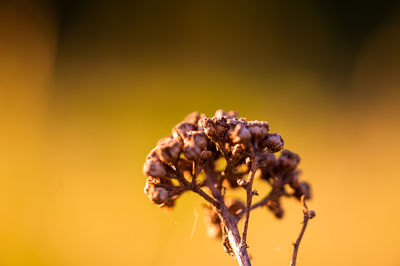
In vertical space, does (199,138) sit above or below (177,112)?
below

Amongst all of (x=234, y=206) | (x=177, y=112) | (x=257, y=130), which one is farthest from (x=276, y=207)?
(x=177, y=112)

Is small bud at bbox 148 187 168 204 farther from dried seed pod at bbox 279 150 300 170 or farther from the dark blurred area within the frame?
the dark blurred area

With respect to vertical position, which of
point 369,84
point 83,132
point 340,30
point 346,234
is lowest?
point 346,234

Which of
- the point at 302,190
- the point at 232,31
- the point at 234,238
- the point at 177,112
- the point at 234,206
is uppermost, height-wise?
the point at 232,31

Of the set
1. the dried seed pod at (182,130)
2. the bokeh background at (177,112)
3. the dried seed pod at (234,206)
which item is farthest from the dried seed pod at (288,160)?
the bokeh background at (177,112)

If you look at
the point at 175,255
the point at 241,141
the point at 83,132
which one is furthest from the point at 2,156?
the point at 241,141

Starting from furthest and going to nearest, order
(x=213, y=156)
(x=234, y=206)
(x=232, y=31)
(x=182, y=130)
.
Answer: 1. (x=232, y=31)
2. (x=234, y=206)
3. (x=213, y=156)
4. (x=182, y=130)

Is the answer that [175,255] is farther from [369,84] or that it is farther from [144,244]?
[369,84]

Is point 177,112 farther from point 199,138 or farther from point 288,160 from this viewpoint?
point 199,138

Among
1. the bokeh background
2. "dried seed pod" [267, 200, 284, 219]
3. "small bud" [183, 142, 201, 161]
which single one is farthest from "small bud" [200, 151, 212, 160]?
the bokeh background
